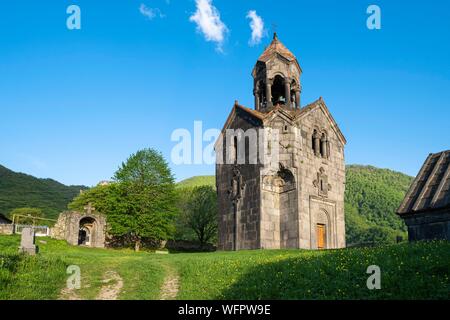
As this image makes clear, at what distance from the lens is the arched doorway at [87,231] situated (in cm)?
3667

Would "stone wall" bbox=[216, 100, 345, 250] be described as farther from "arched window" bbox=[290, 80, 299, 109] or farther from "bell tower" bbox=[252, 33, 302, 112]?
"bell tower" bbox=[252, 33, 302, 112]

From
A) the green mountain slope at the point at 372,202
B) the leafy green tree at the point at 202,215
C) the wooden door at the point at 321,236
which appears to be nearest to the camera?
the wooden door at the point at 321,236

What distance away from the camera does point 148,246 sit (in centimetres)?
3884

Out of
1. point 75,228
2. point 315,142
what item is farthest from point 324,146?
point 75,228

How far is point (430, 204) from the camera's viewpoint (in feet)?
44.3

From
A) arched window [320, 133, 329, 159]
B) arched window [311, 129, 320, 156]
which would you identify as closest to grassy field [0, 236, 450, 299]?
arched window [311, 129, 320, 156]

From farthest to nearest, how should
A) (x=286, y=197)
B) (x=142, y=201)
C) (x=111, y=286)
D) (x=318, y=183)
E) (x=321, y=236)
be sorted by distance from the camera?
(x=142, y=201)
(x=318, y=183)
(x=321, y=236)
(x=286, y=197)
(x=111, y=286)

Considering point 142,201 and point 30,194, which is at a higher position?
point 30,194

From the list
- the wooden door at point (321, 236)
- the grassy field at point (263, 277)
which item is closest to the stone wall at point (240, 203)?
the wooden door at point (321, 236)

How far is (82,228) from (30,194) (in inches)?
2673

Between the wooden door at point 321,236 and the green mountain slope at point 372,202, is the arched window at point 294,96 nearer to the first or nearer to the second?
the wooden door at point 321,236

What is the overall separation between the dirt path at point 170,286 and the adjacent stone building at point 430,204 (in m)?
8.16

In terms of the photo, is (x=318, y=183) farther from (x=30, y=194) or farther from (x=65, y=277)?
(x=30, y=194)
